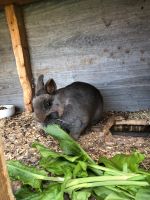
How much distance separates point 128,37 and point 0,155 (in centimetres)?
210

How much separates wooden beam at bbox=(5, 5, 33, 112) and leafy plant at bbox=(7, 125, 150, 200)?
1460 millimetres

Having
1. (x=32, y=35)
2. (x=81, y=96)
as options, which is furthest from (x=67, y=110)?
(x=32, y=35)

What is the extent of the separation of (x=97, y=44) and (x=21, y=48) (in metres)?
0.75

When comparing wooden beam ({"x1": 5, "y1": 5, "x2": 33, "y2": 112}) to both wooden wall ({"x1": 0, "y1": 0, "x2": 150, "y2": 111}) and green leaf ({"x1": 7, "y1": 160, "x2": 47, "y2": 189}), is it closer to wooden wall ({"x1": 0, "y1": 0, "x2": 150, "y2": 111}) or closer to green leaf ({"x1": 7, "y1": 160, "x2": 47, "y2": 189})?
wooden wall ({"x1": 0, "y1": 0, "x2": 150, "y2": 111})

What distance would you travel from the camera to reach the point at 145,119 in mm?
2770

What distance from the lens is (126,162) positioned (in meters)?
1.69

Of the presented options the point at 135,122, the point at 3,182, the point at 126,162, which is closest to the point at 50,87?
the point at 135,122

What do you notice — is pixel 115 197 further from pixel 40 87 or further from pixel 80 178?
pixel 40 87

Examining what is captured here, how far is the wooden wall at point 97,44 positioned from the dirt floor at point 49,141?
0.97 ft

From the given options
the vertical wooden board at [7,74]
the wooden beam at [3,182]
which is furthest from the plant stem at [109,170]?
the vertical wooden board at [7,74]

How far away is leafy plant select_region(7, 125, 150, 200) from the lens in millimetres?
1523

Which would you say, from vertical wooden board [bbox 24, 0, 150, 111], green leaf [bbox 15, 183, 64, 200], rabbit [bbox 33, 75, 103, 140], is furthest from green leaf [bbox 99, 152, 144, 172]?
vertical wooden board [bbox 24, 0, 150, 111]

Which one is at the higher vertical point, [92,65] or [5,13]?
[5,13]

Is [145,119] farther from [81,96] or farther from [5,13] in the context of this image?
[5,13]
